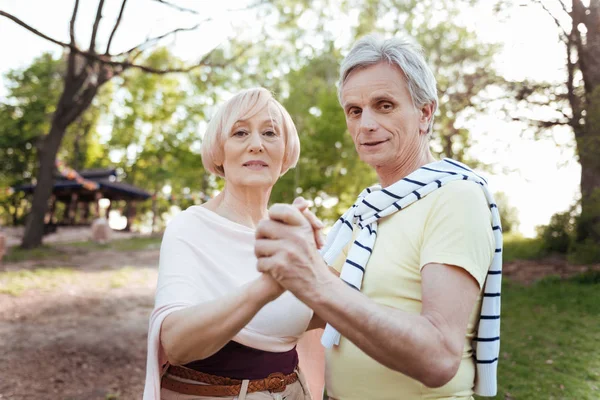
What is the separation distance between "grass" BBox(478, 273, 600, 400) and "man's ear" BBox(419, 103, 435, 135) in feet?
14.8

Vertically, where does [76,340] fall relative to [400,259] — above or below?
below

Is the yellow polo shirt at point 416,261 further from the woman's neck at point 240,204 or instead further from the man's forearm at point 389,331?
the woman's neck at point 240,204

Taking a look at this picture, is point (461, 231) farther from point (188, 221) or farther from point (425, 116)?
point (188, 221)

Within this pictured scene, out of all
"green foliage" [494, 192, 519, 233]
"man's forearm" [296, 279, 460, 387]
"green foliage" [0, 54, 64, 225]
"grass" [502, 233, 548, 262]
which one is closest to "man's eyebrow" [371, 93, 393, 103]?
"man's forearm" [296, 279, 460, 387]

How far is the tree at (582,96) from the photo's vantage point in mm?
9016

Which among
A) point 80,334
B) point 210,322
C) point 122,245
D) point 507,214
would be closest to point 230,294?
point 210,322

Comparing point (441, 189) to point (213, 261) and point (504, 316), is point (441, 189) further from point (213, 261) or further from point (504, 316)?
point (504, 316)

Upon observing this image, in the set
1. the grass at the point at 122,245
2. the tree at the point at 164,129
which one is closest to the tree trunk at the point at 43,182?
the grass at the point at 122,245

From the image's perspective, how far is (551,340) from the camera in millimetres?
7230

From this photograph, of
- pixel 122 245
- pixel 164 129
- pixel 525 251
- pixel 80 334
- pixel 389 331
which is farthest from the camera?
pixel 164 129

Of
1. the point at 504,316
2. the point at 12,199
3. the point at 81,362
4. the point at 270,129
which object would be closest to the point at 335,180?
the point at 504,316

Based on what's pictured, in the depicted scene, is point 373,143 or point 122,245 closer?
point 373,143

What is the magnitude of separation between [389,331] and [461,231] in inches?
15.3

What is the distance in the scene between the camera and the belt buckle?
199cm
